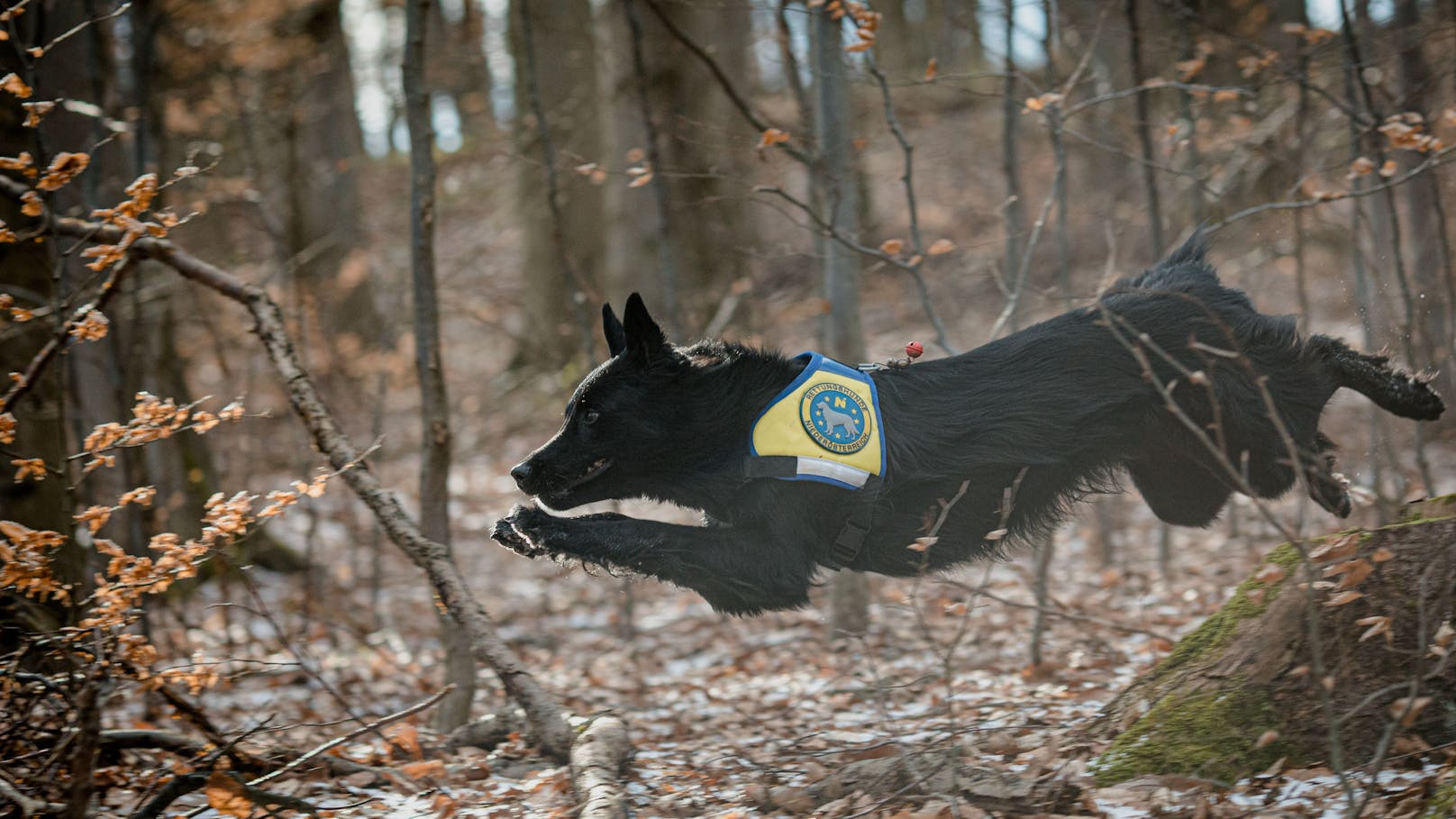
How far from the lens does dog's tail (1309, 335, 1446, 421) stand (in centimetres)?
453

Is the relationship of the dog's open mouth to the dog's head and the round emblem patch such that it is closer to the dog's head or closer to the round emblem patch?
the dog's head

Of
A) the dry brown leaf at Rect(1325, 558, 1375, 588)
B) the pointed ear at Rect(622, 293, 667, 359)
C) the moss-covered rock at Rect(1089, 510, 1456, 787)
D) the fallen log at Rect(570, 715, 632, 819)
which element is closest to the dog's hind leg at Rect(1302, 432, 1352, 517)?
the moss-covered rock at Rect(1089, 510, 1456, 787)

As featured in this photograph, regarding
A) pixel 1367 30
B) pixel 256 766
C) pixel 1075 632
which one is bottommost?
pixel 1075 632

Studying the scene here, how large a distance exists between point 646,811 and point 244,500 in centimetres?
184

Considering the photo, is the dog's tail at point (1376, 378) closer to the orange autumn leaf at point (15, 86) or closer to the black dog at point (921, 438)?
the black dog at point (921, 438)

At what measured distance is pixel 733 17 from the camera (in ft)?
40.7

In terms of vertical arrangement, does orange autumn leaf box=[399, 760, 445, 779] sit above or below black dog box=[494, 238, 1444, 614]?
below

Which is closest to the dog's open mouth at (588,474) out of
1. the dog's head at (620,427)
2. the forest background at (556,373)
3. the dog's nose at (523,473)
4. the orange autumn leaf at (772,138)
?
the dog's head at (620,427)

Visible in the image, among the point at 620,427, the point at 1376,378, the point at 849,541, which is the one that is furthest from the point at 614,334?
the point at 1376,378

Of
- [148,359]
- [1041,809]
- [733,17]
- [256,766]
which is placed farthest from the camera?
[733,17]

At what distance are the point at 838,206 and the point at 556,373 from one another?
531 centimetres

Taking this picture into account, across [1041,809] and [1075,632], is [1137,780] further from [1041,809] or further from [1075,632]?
[1075,632]

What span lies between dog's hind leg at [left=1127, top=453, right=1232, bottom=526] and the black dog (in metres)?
0.18

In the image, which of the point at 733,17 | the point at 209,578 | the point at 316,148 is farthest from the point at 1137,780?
the point at 316,148
